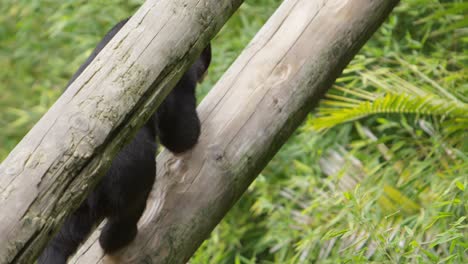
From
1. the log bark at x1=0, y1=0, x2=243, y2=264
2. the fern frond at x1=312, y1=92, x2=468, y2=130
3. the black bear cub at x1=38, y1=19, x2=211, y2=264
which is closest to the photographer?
the log bark at x1=0, y1=0, x2=243, y2=264

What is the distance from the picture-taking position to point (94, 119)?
156cm

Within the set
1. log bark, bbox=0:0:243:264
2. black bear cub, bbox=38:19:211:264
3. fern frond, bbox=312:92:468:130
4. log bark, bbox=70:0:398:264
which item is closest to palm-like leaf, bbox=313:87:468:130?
fern frond, bbox=312:92:468:130

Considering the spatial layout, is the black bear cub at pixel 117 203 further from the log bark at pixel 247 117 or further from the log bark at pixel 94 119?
the log bark at pixel 94 119

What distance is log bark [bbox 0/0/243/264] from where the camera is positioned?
1.45 m

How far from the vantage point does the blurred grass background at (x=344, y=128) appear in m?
3.04

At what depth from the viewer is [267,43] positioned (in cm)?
240

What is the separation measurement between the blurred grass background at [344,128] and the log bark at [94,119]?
1137 millimetres

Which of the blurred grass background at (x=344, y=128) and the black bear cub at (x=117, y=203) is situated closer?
the black bear cub at (x=117, y=203)

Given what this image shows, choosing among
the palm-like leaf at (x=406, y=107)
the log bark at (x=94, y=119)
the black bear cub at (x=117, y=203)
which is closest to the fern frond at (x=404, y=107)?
the palm-like leaf at (x=406, y=107)

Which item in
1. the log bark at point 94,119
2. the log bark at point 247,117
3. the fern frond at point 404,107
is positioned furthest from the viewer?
the fern frond at point 404,107

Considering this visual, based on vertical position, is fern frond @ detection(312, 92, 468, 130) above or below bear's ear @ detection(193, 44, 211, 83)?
below

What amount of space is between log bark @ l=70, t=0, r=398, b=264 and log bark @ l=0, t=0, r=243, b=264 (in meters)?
0.52

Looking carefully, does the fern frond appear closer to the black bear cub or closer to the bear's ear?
the bear's ear

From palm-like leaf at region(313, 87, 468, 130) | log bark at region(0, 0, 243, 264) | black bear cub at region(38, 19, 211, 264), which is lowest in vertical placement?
palm-like leaf at region(313, 87, 468, 130)
